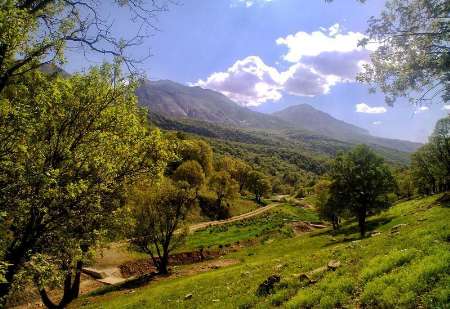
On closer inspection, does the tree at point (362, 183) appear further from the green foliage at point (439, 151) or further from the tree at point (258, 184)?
the tree at point (258, 184)

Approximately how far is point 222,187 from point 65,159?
3744 inches

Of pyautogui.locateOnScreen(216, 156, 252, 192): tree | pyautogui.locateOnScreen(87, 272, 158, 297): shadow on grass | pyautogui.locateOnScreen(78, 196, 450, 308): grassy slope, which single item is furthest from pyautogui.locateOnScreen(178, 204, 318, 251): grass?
pyautogui.locateOnScreen(216, 156, 252, 192): tree

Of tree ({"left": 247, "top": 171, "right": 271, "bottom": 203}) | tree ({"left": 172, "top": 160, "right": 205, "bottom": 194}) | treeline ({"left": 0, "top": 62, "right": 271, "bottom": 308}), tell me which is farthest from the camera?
tree ({"left": 247, "top": 171, "right": 271, "bottom": 203})

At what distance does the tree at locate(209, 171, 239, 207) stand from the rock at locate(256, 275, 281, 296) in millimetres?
87209

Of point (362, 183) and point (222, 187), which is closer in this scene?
point (362, 183)

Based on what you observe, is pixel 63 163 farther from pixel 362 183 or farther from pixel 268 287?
pixel 362 183

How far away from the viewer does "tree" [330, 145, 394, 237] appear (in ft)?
169

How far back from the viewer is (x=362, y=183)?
170 ft

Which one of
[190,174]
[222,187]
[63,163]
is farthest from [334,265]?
[222,187]

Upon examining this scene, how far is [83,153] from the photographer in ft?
45.1

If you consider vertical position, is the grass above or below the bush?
below

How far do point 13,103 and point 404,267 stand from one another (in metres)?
16.5

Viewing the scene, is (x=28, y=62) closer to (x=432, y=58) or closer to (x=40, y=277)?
(x=40, y=277)

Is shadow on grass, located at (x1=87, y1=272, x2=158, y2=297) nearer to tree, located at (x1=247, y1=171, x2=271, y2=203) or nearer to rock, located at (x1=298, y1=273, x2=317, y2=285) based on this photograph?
rock, located at (x1=298, y1=273, x2=317, y2=285)
